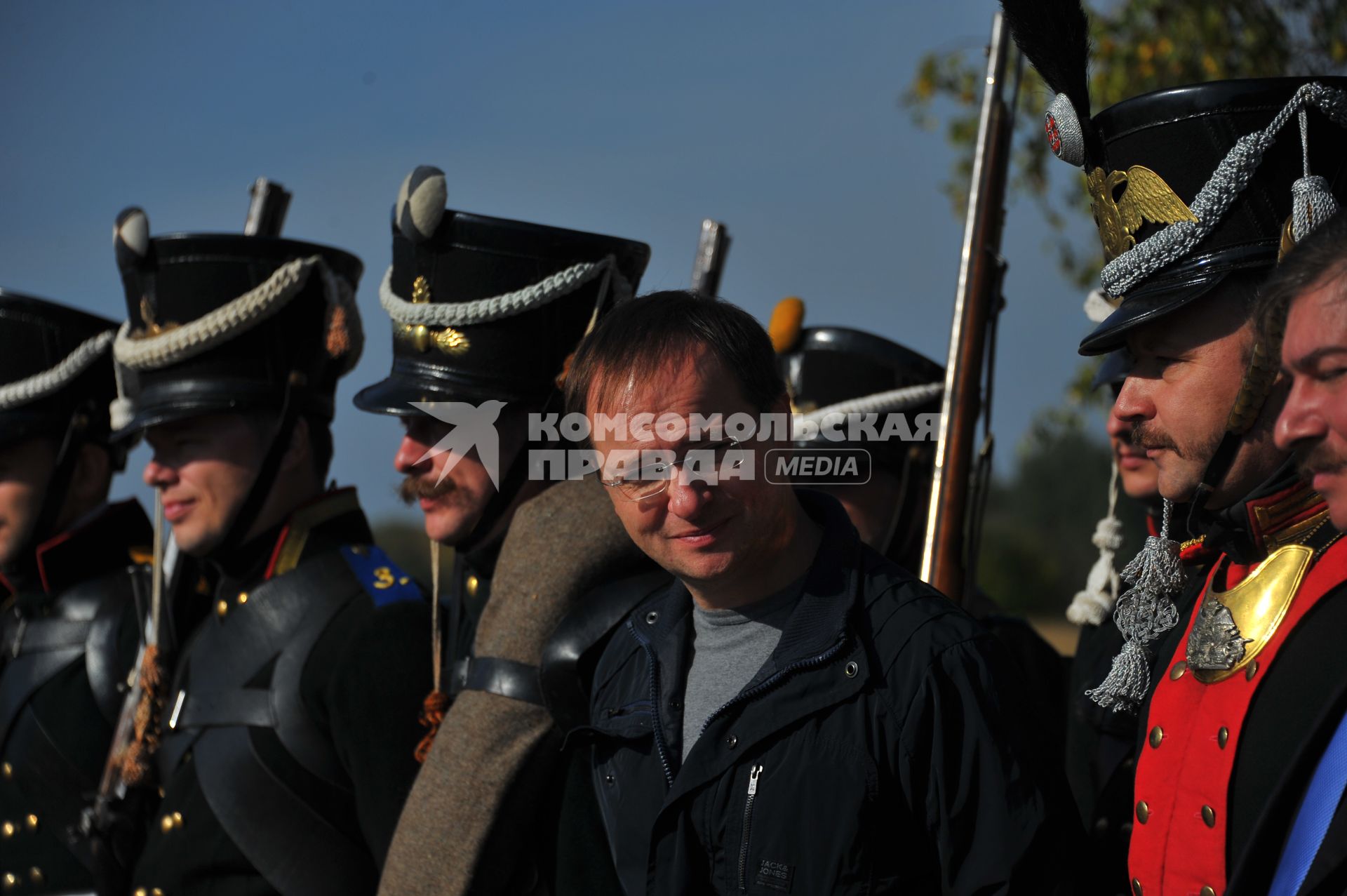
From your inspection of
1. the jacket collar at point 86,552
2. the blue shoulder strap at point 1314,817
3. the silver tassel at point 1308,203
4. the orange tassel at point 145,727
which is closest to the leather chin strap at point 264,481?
the orange tassel at point 145,727

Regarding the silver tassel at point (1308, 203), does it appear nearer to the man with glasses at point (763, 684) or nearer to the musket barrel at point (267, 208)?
the man with glasses at point (763, 684)

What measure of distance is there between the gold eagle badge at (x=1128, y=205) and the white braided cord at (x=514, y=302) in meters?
1.47

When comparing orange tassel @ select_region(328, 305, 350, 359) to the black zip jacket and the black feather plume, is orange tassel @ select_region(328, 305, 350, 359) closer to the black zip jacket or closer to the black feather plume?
the black zip jacket

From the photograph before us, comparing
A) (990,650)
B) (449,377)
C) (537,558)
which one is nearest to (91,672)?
(449,377)

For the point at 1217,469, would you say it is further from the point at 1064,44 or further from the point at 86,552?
the point at 86,552

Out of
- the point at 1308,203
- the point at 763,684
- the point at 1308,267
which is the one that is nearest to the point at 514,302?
the point at 763,684

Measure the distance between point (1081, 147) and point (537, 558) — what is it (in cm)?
148

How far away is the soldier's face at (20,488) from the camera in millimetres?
5039

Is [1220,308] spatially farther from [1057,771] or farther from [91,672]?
[91,672]

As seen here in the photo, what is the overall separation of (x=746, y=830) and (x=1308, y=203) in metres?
1.39

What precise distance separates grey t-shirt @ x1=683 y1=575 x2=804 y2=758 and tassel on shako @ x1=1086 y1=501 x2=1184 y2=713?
590 millimetres

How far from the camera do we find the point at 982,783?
219 cm

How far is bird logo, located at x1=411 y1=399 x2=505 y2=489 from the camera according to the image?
11.7ft

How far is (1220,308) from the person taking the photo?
226 cm
